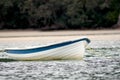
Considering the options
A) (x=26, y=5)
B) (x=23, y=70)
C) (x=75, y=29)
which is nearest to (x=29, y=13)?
(x=26, y=5)

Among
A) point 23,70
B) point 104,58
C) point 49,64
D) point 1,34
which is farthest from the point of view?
point 1,34

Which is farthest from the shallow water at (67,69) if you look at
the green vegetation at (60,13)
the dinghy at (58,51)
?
the green vegetation at (60,13)

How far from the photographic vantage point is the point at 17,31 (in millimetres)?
65500

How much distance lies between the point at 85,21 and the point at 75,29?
1751mm

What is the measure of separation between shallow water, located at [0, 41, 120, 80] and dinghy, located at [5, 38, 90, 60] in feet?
1.48

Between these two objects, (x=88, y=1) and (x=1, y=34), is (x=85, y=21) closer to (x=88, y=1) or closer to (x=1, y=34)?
(x=88, y=1)

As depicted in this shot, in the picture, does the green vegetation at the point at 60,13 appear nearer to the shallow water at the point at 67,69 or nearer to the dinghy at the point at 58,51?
the shallow water at the point at 67,69

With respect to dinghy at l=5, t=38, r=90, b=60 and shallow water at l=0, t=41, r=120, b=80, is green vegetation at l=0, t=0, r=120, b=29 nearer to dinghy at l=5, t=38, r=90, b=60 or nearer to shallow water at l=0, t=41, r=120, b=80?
shallow water at l=0, t=41, r=120, b=80

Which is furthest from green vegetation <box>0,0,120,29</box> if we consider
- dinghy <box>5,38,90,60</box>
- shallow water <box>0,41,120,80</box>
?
dinghy <box>5,38,90,60</box>

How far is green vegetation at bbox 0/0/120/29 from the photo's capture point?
64.9 m

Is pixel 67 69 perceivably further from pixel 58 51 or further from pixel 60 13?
pixel 60 13

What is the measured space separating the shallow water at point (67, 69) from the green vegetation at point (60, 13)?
31446 mm

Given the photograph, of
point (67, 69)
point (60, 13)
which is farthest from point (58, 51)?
point (60, 13)

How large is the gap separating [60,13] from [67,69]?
4181 cm
